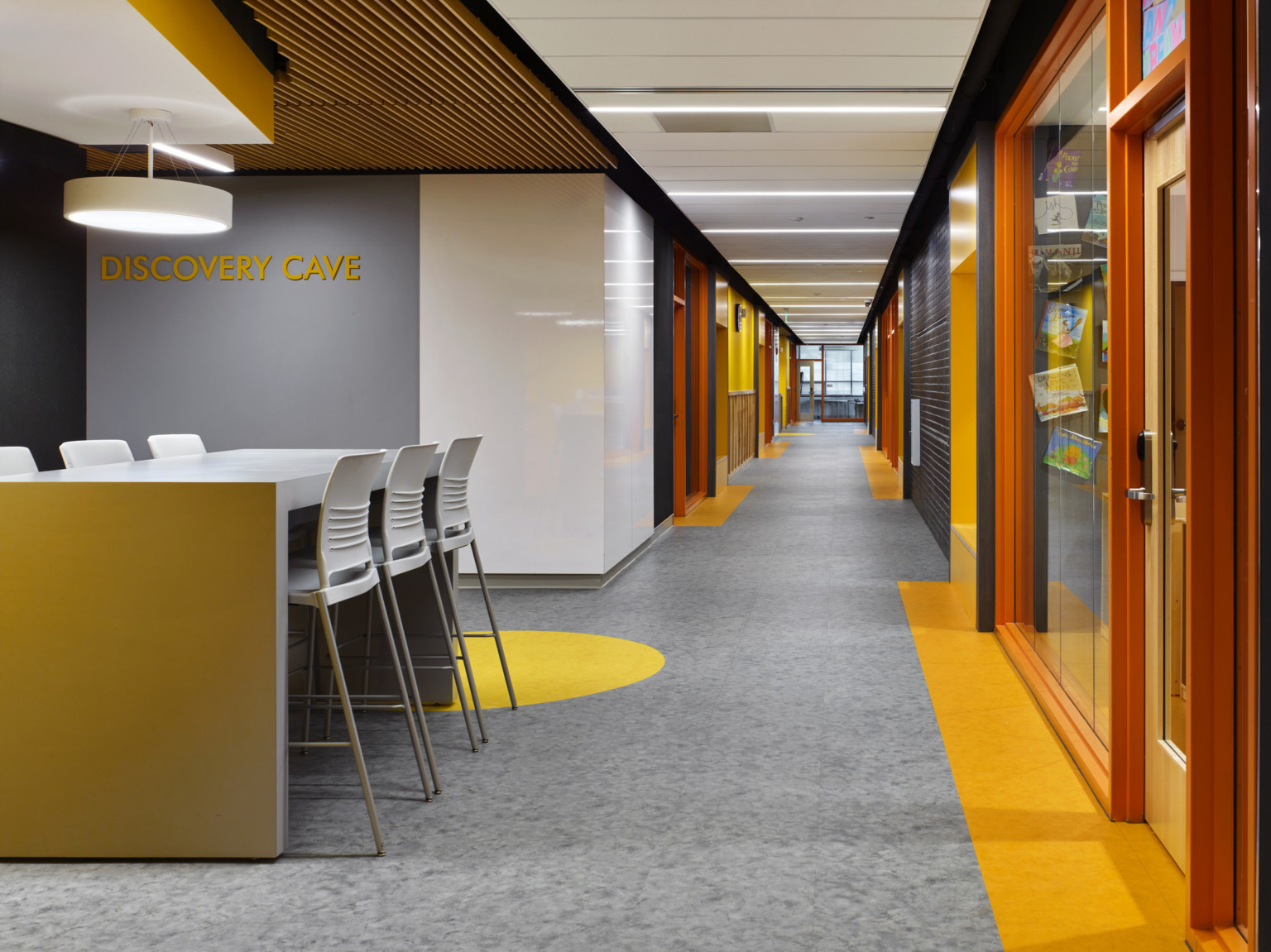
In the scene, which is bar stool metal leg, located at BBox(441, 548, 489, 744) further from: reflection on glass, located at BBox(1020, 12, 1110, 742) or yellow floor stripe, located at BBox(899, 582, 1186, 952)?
reflection on glass, located at BBox(1020, 12, 1110, 742)

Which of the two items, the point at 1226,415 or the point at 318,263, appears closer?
the point at 1226,415

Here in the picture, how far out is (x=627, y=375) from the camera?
825 centimetres

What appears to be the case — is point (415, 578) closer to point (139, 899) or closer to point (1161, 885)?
point (139, 899)

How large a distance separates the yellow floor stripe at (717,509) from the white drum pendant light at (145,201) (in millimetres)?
6473

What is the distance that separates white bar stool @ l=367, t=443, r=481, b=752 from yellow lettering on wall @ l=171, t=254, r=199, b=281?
13.8ft

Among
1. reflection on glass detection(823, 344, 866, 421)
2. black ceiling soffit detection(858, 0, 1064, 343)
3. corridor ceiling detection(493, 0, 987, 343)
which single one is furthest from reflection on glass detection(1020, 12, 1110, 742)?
reflection on glass detection(823, 344, 866, 421)

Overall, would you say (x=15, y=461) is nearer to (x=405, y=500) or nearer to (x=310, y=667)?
(x=310, y=667)

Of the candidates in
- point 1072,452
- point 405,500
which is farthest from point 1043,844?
point 405,500

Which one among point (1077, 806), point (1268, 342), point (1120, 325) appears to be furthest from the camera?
point (1077, 806)

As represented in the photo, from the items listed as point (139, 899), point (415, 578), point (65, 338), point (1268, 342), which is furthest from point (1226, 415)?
point (65, 338)

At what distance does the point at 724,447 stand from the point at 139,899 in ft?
41.0

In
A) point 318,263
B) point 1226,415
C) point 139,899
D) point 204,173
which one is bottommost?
point 139,899

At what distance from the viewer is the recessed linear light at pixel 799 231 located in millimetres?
10148

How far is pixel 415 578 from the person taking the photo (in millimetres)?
4555
